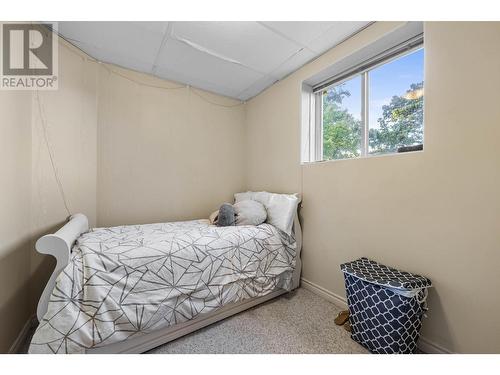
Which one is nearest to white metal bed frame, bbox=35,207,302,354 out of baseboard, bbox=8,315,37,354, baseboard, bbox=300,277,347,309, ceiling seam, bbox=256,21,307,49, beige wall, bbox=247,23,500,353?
baseboard, bbox=300,277,347,309

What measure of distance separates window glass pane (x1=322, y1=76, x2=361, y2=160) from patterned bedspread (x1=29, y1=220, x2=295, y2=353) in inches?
44.2

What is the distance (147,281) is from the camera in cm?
125

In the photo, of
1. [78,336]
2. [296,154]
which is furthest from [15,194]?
[296,154]

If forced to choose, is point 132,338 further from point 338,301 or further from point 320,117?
point 320,117

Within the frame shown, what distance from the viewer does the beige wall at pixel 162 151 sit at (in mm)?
2121

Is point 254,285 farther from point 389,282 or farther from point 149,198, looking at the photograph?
point 149,198

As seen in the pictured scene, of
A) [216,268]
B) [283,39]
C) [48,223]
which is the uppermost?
[283,39]

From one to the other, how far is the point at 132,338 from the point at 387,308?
155cm

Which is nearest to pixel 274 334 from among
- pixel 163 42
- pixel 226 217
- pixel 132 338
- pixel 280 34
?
pixel 132 338

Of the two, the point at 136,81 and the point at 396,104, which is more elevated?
the point at 136,81

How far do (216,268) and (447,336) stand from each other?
149cm

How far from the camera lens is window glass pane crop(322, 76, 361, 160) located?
1.91 m
